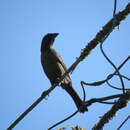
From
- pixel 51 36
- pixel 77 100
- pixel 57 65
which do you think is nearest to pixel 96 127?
pixel 77 100

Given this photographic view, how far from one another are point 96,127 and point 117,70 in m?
0.46

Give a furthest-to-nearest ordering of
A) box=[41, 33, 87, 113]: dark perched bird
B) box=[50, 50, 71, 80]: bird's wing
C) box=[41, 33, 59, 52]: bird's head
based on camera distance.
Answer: box=[41, 33, 59, 52]: bird's head → box=[50, 50, 71, 80]: bird's wing → box=[41, 33, 87, 113]: dark perched bird

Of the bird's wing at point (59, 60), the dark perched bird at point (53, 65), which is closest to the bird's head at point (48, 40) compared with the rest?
the dark perched bird at point (53, 65)

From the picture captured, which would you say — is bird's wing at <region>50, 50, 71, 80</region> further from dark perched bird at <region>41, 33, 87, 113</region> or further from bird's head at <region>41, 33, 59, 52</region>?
bird's head at <region>41, 33, 59, 52</region>

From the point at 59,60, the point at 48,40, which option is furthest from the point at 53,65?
the point at 48,40

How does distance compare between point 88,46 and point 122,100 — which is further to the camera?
point 88,46

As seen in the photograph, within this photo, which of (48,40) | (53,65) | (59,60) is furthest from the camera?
(48,40)

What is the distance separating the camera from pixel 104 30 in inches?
83.1

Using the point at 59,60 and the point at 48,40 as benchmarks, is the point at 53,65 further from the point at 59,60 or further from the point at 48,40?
the point at 48,40

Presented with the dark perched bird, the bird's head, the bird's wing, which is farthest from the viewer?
the bird's head

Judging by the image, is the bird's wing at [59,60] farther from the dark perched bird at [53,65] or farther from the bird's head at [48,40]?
the bird's head at [48,40]

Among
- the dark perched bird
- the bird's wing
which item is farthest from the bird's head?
the bird's wing

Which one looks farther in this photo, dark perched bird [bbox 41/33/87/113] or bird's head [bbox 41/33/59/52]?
bird's head [bbox 41/33/59/52]

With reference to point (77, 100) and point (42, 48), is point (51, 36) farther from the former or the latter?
point (77, 100)
